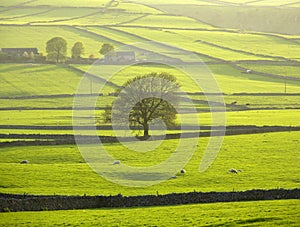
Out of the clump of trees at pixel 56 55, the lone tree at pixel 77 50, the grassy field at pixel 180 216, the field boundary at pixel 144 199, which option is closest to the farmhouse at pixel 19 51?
the clump of trees at pixel 56 55

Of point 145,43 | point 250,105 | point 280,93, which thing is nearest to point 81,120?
point 250,105

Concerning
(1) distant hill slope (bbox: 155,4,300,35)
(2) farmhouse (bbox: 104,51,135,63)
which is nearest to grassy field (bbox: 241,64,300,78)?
(2) farmhouse (bbox: 104,51,135,63)

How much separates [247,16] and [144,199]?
16195cm

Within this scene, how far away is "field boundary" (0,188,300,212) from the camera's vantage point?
105ft

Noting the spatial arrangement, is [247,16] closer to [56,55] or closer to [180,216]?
[56,55]

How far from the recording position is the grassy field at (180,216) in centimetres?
2739

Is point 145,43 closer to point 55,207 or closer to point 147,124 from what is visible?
point 147,124

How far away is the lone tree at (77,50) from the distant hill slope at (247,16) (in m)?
75.0

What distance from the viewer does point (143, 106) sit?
5625cm

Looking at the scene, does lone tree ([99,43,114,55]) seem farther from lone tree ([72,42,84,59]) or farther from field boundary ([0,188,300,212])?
field boundary ([0,188,300,212])

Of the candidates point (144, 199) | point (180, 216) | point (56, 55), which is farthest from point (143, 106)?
point (56, 55)

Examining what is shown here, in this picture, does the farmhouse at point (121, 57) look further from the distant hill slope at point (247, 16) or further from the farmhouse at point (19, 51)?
the distant hill slope at point (247, 16)

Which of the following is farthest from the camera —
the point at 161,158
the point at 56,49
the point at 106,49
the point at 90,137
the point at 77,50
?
the point at 106,49

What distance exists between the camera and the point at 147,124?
5616 centimetres
